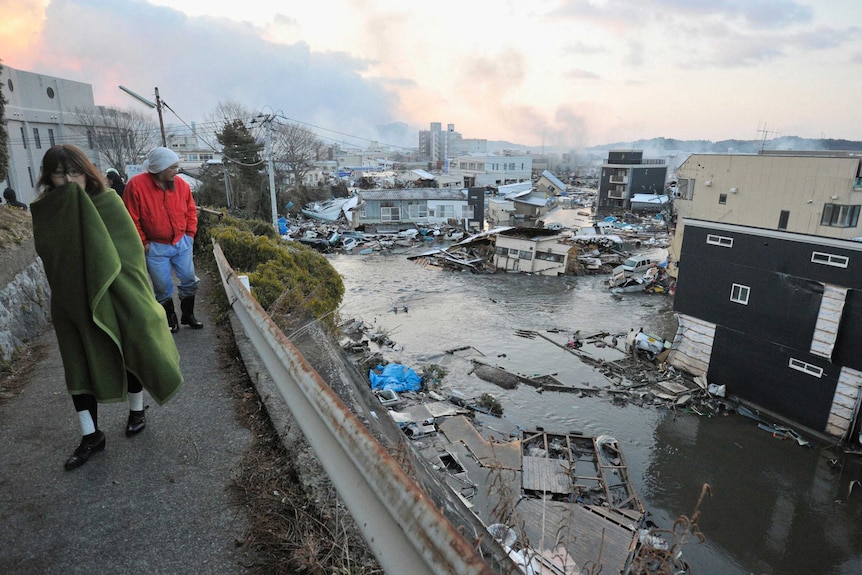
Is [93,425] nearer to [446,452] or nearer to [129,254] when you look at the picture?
[129,254]

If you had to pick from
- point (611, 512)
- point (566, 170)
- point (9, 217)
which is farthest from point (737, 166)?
point (566, 170)

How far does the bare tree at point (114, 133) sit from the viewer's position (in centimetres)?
2985

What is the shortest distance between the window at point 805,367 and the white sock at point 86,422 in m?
14.8

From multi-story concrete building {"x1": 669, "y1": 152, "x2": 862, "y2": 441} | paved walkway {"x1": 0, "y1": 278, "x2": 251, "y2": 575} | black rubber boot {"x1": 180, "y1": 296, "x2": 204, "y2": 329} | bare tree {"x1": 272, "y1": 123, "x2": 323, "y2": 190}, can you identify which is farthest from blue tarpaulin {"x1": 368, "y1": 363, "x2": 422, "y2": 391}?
bare tree {"x1": 272, "y1": 123, "x2": 323, "y2": 190}

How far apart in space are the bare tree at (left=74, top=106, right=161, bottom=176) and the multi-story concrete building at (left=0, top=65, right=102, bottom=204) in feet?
1.28

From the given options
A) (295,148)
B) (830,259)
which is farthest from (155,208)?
(295,148)

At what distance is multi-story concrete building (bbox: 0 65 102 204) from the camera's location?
2434 cm

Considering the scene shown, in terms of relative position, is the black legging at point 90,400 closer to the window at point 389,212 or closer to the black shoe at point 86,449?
the black shoe at point 86,449

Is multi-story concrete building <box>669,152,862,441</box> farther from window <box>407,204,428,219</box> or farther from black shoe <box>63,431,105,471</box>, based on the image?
window <box>407,204,428,219</box>

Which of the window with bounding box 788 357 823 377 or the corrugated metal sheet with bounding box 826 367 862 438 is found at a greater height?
the window with bounding box 788 357 823 377

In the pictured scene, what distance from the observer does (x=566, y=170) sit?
9825 cm

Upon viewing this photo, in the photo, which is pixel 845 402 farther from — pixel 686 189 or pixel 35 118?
pixel 35 118

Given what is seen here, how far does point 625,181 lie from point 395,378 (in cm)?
4264

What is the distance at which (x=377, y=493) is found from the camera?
4.40 feet
